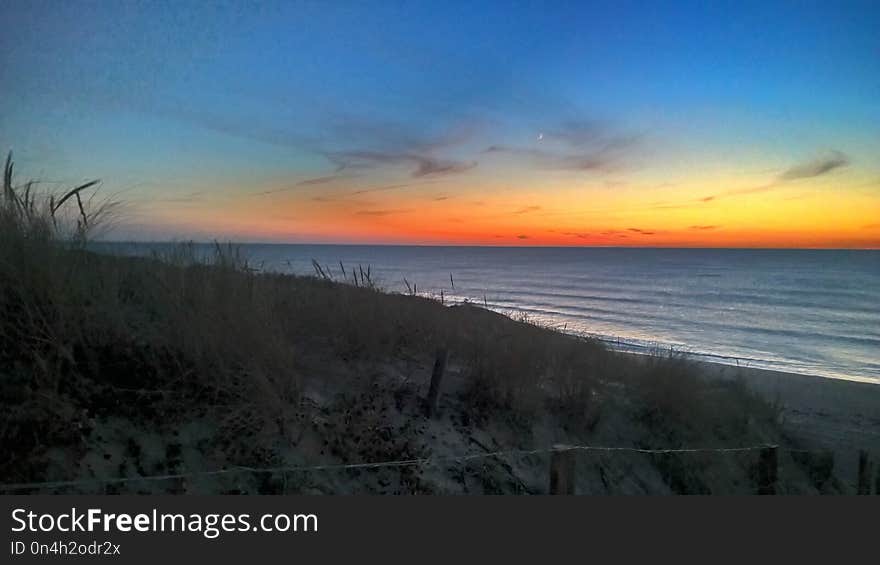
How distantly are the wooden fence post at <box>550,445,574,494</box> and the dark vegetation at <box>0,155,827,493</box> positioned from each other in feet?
4.59

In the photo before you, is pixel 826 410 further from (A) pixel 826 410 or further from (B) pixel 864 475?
(B) pixel 864 475

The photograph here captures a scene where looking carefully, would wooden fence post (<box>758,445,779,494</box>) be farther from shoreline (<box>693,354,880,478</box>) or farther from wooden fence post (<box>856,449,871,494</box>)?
shoreline (<box>693,354,880,478</box>)

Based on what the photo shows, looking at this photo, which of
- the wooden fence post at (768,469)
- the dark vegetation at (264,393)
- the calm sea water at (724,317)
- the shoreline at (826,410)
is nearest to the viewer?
the dark vegetation at (264,393)

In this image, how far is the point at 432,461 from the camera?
19.1 ft

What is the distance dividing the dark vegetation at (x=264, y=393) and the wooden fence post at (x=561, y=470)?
1.40 m

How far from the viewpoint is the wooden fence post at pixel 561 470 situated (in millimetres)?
4684

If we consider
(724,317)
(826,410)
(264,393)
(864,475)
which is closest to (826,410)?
(826,410)

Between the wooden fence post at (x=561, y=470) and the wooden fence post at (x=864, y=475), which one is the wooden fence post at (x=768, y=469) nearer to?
the wooden fence post at (x=864, y=475)

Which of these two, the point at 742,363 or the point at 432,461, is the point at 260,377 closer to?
the point at 432,461

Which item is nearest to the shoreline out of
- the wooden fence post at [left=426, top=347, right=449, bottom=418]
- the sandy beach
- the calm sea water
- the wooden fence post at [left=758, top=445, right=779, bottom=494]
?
the sandy beach

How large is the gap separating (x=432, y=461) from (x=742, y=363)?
22417 mm

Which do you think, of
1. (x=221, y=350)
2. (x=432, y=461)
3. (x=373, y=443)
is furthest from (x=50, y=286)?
(x=432, y=461)

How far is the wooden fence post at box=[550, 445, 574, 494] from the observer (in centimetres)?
468

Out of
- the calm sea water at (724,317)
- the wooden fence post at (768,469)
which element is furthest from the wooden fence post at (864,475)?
the calm sea water at (724,317)
